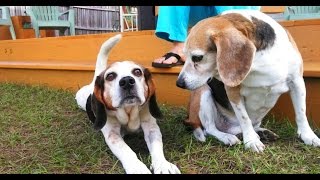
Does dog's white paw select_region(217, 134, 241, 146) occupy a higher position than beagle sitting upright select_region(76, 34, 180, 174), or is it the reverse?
beagle sitting upright select_region(76, 34, 180, 174)

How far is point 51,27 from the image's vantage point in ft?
24.4

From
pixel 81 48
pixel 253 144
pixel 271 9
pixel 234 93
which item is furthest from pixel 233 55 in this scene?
pixel 81 48

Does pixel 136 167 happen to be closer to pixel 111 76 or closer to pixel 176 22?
pixel 111 76

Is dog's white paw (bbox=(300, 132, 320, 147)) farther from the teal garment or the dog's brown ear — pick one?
the teal garment

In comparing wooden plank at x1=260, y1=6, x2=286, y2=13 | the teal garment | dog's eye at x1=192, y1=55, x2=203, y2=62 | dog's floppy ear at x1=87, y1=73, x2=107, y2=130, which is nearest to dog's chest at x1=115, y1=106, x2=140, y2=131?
dog's floppy ear at x1=87, y1=73, x2=107, y2=130

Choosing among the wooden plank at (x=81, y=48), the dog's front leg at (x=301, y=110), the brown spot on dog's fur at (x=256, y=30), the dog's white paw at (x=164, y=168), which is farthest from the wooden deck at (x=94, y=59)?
the dog's white paw at (x=164, y=168)

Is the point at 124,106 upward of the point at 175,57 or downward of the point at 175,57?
downward

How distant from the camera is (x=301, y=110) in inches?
94.7

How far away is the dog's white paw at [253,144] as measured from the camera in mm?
2268

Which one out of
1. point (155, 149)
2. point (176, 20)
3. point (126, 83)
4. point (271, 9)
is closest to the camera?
point (155, 149)

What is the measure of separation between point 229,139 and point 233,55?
1.88 feet

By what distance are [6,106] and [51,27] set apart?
3856 mm

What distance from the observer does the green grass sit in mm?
2133

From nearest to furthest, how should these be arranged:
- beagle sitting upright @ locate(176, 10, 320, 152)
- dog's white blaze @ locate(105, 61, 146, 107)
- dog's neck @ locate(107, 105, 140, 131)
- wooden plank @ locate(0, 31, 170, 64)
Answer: beagle sitting upright @ locate(176, 10, 320, 152) < dog's white blaze @ locate(105, 61, 146, 107) < dog's neck @ locate(107, 105, 140, 131) < wooden plank @ locate(0, 31, 170, 64)
